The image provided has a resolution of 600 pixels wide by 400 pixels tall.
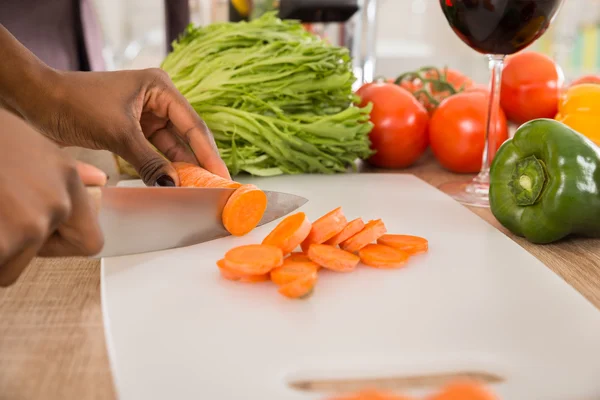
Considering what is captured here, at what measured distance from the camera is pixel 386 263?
0.95 m

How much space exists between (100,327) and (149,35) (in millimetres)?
4975

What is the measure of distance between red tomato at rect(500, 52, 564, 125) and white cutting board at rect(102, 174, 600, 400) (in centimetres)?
96

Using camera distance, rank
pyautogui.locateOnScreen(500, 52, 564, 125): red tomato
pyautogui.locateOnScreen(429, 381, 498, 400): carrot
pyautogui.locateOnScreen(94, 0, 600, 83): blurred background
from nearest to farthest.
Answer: pyautogui.locateOnScreen(429, 381, 498, 400): carrot < pyautogui.locateOnScreen(500, 52, 564, 125): red tomato < pyautogui.locateOnScreen(94, 0, 600, 83): blurred background

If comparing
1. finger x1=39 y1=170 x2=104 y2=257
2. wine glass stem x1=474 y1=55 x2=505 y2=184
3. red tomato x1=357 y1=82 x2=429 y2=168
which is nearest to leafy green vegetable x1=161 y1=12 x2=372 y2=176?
red tomato x1=357 y1=82 x2=429 y2=168

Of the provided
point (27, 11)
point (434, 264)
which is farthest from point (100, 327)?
point (27, 11)

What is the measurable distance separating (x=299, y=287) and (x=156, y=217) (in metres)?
0.32

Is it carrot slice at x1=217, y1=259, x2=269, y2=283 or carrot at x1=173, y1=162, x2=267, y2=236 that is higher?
carrot at x1=173, y1=162, x2=267, y2=236

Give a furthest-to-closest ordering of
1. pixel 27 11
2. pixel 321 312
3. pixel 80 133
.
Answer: pixel 27 11 → pixel 80 133 → pixel 321 312

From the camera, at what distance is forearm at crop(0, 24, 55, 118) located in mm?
1222

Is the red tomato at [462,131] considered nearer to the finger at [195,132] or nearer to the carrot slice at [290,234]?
the finger at [195,132]

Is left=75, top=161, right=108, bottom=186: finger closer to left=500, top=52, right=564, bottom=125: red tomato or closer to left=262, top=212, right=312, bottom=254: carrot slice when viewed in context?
left=262, top=212, right=312, bottom=254: carrot slice

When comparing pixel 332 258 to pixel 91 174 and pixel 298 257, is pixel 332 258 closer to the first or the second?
pixel 298 257

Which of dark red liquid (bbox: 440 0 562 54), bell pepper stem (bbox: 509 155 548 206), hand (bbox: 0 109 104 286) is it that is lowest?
bell pepper stem (bbox: 509 155 548 206)

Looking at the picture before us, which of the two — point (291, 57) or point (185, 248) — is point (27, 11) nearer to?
point (291, 57)
